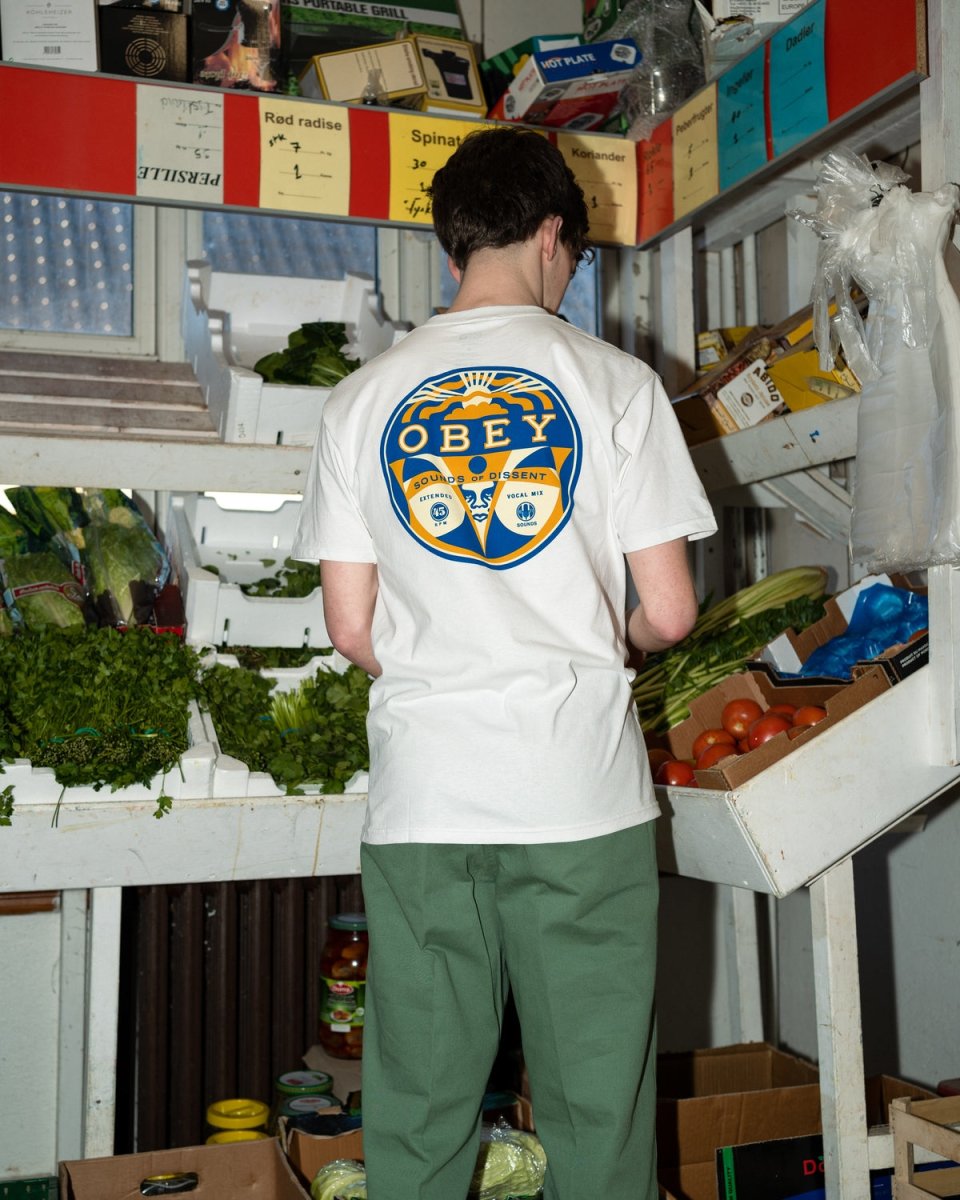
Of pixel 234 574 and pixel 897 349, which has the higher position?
pixel 897 349

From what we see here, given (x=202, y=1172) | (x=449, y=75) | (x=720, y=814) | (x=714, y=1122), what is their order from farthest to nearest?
(x=449, y=75)
(x=714, y=1122)
(x=202, y=1172)
(x=720, y=814)

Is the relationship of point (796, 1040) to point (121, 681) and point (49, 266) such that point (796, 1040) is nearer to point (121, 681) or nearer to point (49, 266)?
point (121, 681)

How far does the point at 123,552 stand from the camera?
2785 mm

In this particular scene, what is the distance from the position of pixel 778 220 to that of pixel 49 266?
77.2 inches

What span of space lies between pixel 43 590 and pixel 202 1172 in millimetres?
1212

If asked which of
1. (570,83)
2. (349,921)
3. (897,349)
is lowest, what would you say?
(349,921)

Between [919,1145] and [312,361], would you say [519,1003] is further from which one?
[312,361]

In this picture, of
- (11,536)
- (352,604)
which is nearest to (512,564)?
(352,604)

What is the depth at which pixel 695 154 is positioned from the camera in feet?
8.89

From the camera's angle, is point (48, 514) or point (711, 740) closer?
point (711, 740)

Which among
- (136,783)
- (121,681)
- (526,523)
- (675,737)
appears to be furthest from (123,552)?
(526,523)

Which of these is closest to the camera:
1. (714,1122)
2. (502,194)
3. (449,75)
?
(502,194)

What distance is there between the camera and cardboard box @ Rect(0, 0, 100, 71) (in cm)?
269

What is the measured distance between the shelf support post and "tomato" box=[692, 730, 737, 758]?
31cm
